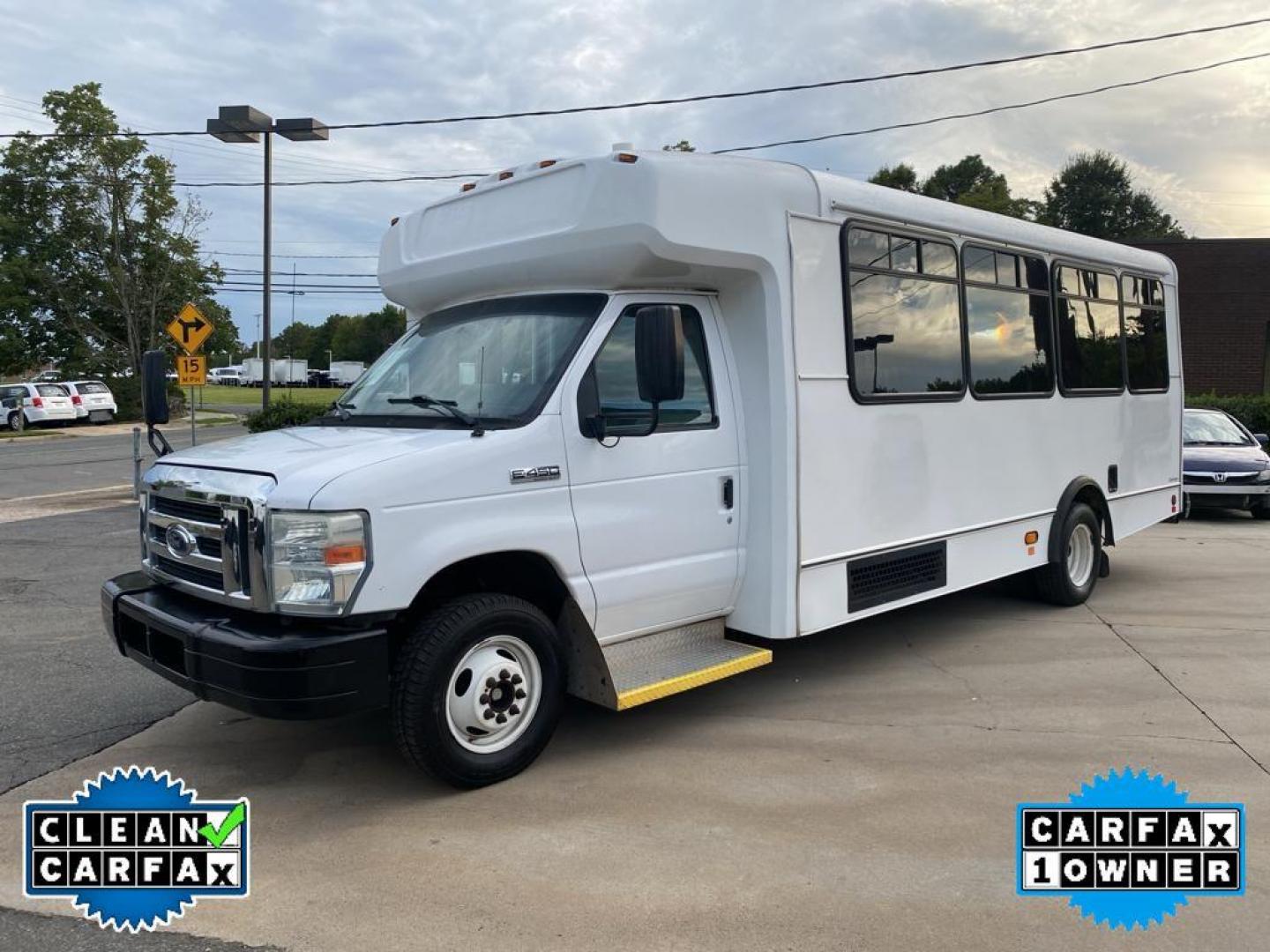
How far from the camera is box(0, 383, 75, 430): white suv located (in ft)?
102

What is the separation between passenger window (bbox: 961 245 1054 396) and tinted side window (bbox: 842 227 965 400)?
239 millimetres

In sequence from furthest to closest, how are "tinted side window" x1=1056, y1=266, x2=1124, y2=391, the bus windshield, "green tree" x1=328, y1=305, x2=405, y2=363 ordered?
"green tree" x1=328, y1=305, x2=405, y2=363
"tinted side window" x1=1056, y1=266, x2=1124, y2=391
the bus windshield

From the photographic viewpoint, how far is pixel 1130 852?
3.61m

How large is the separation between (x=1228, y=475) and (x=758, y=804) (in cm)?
1150

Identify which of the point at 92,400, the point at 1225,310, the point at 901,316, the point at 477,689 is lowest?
the point at 477,689

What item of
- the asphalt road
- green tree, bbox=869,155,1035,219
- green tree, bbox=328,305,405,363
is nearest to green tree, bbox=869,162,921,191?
green tree, bbox=869,155,1035,219

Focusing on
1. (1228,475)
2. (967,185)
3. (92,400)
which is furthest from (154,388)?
(967,185)

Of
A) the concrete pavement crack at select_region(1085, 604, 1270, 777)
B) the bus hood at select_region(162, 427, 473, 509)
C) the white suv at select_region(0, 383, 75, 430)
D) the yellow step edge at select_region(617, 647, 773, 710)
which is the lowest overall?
the concrete pavement crack at select_region(1085, 604, 1270, 777)

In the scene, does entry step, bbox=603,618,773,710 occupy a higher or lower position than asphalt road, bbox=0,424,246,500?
lower

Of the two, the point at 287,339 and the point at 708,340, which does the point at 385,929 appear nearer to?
the point at 708,340

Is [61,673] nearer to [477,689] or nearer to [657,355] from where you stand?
[477,689]

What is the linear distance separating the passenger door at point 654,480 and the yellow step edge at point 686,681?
30 cm

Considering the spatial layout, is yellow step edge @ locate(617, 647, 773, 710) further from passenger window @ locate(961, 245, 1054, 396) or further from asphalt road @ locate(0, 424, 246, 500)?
asphalt road @ locate(0, 424, 246, 500)

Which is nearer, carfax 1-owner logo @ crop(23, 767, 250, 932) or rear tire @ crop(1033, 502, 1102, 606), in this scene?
carfax 1-owner logo @ crop(23, 767, 250, 932)
